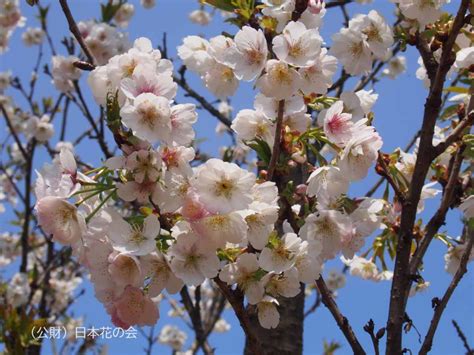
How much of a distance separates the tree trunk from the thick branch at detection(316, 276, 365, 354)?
2.31 feet

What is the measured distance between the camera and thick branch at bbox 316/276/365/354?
1.44 m

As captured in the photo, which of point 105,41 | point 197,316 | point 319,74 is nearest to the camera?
point 319,74

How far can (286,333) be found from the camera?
89.5 inches

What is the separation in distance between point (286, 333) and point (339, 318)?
829 mm

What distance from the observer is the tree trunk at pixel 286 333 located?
223 cm

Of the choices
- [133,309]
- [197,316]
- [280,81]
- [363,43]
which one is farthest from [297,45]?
[197,316]

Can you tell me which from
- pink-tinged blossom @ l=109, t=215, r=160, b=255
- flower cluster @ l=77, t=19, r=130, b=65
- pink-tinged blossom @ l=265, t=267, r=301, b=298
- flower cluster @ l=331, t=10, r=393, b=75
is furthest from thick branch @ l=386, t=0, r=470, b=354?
flower cluster @ l=77, t=19, r=130, b=65

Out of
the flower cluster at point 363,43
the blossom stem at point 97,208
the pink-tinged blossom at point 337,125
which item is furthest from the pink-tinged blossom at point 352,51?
the blossom stem at point 97,208

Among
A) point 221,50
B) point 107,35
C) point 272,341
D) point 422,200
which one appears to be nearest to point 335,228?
point 221,50

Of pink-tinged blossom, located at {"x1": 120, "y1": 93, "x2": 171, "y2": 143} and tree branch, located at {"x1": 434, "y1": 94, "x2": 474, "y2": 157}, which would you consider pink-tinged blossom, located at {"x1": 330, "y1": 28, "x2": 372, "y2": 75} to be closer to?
tree branch, located at {"x1": 434, "y1": 94, "x2": 474, "y2": 157}

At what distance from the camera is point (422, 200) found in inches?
70.6

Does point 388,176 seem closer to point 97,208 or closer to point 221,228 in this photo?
point 221,228

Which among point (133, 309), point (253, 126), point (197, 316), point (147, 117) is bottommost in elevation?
point (133, 309)

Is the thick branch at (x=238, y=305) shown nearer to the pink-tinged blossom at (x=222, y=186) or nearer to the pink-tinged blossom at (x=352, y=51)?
the pink-tinged blossom at (x=222, y=186)
